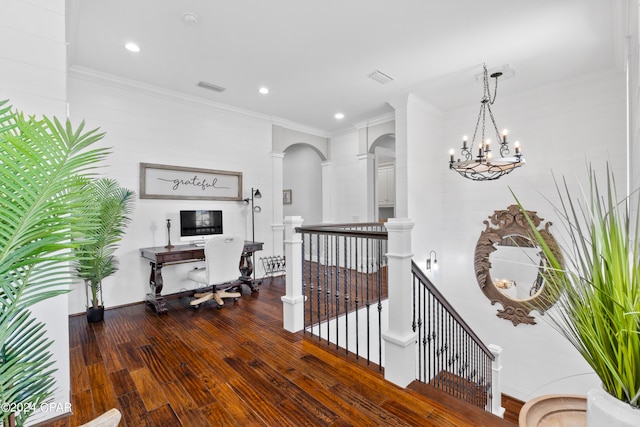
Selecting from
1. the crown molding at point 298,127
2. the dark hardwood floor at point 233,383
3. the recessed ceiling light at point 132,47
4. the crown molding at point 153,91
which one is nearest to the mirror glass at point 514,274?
the dark hardwood floor at point 233,383

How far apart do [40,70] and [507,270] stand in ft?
18.7

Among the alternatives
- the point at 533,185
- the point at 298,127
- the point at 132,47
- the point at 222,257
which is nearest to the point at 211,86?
the point at 132,47

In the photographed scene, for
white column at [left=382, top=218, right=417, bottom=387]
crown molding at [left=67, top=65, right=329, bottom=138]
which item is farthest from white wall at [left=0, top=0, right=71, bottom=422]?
crown molding at [left=67, top=65, right=329, bottom=138]

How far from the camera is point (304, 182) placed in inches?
297

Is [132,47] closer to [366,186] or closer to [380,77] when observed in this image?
[380,77]

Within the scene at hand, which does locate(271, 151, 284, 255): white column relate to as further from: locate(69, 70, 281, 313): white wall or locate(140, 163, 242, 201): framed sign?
locate(140, 163, 242, 201): framed sign

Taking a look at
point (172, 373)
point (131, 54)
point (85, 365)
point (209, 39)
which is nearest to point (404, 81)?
point (209, 39)

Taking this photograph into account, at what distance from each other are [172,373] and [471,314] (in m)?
4.44

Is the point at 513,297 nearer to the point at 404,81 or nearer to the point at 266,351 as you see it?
the point at 404,81

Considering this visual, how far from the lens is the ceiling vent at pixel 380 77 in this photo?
3719 mm

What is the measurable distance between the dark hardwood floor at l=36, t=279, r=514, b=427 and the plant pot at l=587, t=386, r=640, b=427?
3.34 ft

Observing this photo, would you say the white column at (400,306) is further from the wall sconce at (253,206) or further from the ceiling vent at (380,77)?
the wall sconce at (253,206)

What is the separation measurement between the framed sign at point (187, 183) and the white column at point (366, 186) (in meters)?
2.35

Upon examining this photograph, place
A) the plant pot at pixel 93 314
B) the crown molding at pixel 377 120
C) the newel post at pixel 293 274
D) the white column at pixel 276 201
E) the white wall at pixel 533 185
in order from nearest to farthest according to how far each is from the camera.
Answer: the newel post at pixel 293 274 → the plant pot at pixel 93 314 → the white wall at pixel 533 185 → the crown molding at pixel 377 120 → the white column at pixel 276 201
